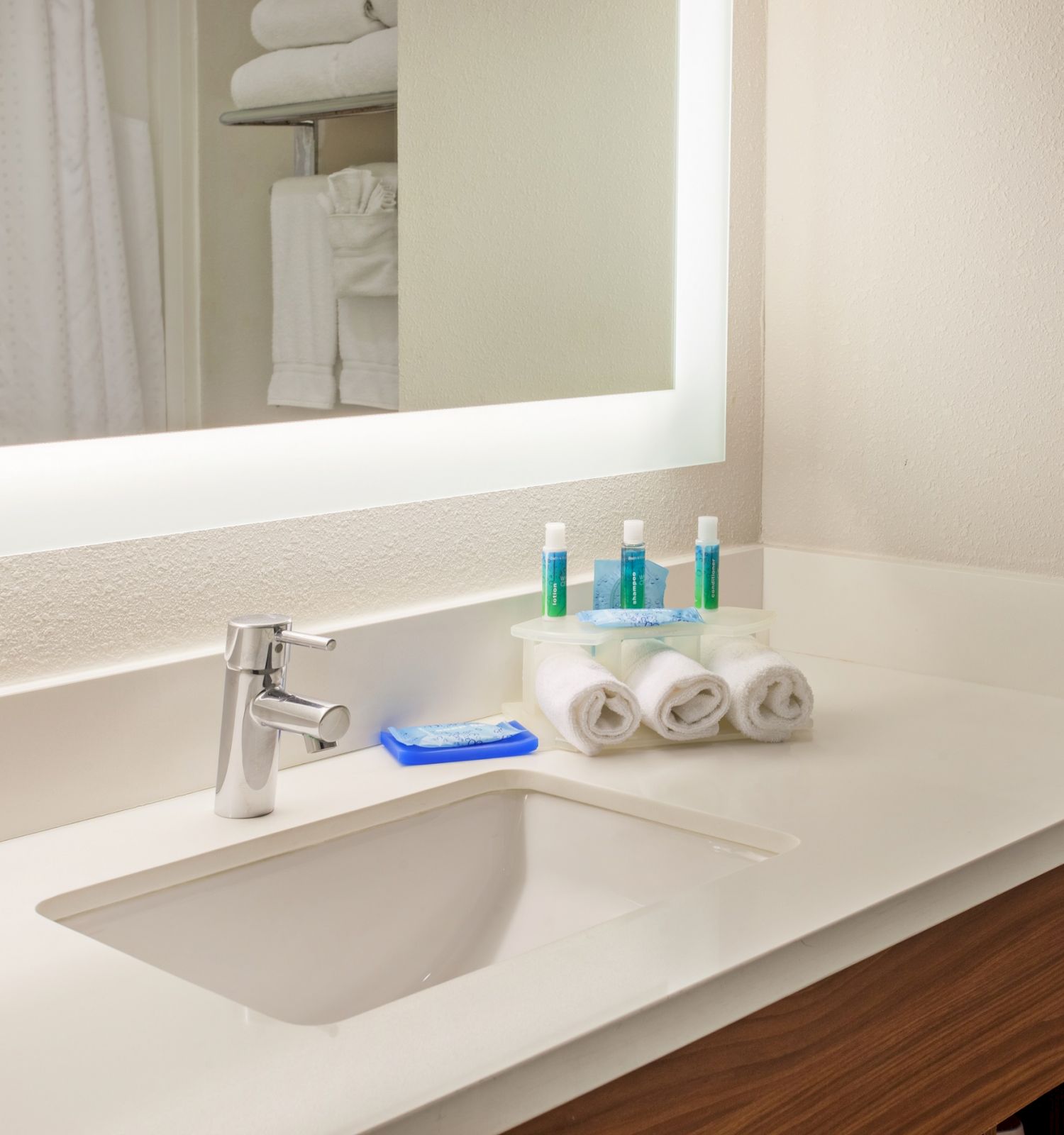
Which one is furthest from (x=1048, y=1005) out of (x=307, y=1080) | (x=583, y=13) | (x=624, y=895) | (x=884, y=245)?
(x=583, y=13)

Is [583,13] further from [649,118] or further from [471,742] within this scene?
[471,742]

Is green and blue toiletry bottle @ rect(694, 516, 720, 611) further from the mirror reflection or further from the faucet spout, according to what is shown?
the faucet spout

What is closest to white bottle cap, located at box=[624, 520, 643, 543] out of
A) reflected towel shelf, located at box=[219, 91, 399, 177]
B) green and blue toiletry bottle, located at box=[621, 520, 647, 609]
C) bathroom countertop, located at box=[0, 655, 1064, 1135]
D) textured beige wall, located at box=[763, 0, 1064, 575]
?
green and blue toiletry bottle, located at box=[621, 520, 647, 609]

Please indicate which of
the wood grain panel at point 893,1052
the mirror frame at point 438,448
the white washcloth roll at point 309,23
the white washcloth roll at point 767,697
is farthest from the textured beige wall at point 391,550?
the wood grain panel at point 893,1052

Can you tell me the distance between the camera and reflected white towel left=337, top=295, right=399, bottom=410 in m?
1.27

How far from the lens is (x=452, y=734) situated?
1.27 meters

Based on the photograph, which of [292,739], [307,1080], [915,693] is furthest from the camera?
[915,693]

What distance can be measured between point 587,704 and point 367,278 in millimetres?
446

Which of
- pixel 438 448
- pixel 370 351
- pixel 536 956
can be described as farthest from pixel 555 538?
pixel 536 956

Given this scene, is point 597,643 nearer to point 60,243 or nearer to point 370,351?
point 370,351

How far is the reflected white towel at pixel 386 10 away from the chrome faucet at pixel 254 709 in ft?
1.91

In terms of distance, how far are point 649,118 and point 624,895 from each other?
0.88 meters

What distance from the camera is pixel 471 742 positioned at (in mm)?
1255

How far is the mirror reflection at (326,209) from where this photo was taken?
1058 mm
